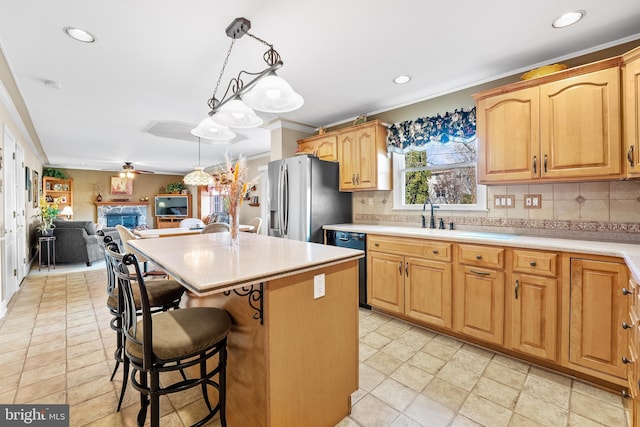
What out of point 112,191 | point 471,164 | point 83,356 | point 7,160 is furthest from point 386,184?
point 112,191

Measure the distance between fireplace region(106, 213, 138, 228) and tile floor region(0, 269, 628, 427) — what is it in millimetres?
8593

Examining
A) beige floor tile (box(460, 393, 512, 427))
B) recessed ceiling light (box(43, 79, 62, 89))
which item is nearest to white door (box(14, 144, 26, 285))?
recessed ceiling light (box(43, 79, 62, 89))

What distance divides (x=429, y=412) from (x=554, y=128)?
2277 millimetres

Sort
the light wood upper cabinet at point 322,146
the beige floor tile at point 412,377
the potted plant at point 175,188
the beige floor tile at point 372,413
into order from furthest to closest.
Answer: the potted plant at point 175,188 → the light wood upper cabinet at point 322,146 → the beige floor tile at point 412,377 → the beige floor tile at point 372,413

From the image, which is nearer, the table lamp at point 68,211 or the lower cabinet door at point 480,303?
the lower cabinet door at point 480,303

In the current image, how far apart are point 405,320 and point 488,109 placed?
7.21 feet

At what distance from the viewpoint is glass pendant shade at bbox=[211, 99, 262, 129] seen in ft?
6.98

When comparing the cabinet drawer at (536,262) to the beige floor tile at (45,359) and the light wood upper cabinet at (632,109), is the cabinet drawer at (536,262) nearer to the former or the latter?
the light wood upper cabinet at (632,109)

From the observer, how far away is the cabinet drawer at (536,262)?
208 cm

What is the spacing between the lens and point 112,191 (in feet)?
33.9

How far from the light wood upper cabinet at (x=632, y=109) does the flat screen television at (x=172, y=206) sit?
11.9 m

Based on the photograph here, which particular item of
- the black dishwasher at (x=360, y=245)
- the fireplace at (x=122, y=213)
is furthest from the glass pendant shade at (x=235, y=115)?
the fireplace at (x=122, y=213)

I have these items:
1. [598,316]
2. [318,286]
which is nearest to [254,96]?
[318,286]

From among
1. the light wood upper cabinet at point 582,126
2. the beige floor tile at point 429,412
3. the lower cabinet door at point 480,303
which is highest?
the light wood upper cabinet at point 582,126
